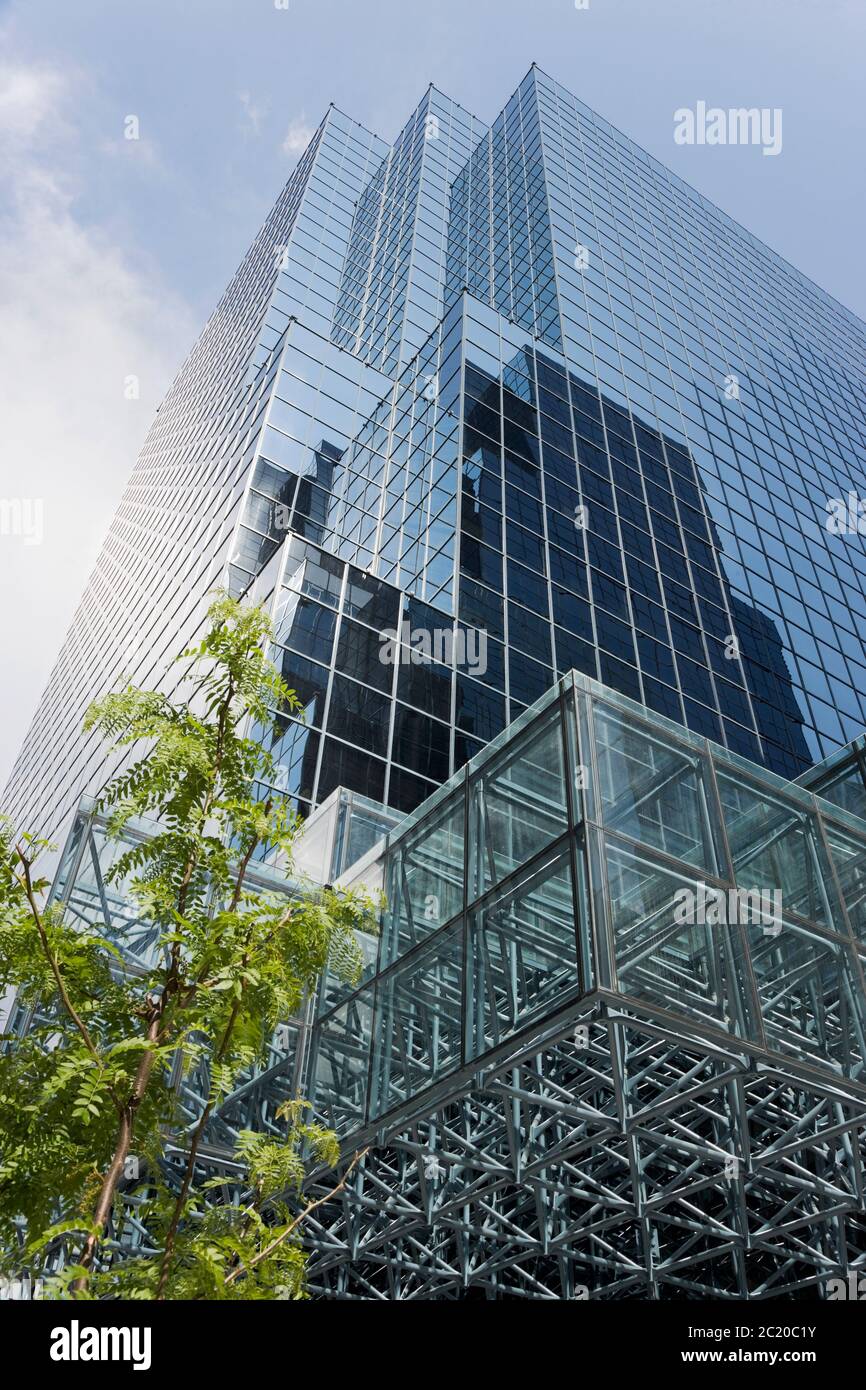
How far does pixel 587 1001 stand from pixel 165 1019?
194 inches

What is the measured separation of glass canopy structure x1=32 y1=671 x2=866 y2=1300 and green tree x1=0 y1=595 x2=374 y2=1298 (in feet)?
12.9

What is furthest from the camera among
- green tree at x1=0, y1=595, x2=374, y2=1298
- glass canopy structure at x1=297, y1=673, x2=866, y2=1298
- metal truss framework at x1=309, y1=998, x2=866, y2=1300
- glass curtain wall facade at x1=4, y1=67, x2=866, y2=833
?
glass curtain wall facade at x1=4, y1=67, x2=866, y2=833

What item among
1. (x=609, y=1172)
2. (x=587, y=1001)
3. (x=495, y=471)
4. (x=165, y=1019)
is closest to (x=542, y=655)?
(x=495, y=471)

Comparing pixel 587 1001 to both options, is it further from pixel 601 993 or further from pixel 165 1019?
pixel 165 1019

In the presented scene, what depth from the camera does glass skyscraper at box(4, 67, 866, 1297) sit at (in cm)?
1221

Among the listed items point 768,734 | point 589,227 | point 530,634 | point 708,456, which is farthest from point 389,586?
point 589,227

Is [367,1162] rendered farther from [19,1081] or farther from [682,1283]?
[19,1081]

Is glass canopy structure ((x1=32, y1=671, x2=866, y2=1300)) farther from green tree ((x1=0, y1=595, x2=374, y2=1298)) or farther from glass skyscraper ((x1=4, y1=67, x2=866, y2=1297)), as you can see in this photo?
green tree ((x1=0, y1=595, x2=374, y2=1298))

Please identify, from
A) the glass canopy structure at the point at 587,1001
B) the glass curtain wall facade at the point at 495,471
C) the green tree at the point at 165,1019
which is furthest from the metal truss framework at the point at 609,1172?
the glass curtain wall facade at the point at 495,471

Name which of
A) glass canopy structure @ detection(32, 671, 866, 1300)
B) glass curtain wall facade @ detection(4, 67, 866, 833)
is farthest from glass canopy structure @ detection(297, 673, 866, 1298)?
glass curtain wall facade @ detection(4, 67, 866, 833)

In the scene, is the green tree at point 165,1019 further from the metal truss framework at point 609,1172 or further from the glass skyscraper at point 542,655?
the metal truss framework at point 609,1172

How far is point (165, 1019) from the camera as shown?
6.45m

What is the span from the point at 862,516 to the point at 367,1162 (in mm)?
45762

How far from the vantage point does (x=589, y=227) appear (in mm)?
53781
